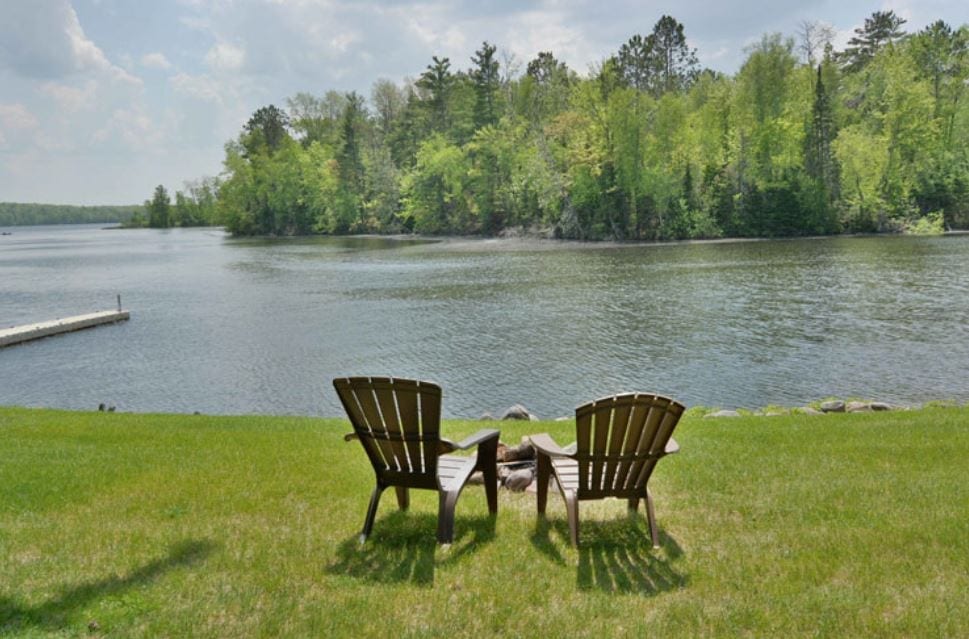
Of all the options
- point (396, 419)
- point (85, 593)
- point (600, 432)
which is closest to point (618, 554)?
point (600, 432)

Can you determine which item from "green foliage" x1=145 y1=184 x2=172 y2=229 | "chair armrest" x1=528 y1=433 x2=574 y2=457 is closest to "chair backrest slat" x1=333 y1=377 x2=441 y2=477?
"chair armrest" x1=528 y1=433 x2=574 y2=457

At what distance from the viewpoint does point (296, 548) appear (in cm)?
488

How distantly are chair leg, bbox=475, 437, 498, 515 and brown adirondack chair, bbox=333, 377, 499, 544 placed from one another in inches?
5.7

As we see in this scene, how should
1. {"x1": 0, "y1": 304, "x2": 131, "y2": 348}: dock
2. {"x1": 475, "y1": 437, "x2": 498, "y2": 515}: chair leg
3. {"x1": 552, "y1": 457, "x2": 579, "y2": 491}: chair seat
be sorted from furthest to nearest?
{"x1": 0, "y1": 304, "x2": 131, "y2": 348}: dock
{"x1": 475, "y1": 437, "x2": 498, "y2": 515}: chair leg
{"x1": 552, "y1": 457, "x2": 579, "y2": 491}: chair seat

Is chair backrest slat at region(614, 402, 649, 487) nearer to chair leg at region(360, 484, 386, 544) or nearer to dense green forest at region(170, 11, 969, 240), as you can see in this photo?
chair leg at region(360, 484, 386, 544)

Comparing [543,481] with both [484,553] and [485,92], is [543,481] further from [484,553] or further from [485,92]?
[485,92]

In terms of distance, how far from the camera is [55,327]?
27203 millimetres

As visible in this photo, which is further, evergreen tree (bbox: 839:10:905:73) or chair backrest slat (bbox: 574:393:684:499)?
evergreen tree (bbox: 839:10:905:73)

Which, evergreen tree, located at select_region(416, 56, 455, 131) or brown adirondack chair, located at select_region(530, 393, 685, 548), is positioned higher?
evergreen tree, located at select_region(416, 56, 455, 131)

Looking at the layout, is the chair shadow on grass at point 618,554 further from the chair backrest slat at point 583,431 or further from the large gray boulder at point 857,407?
the large gray boulder at point 857,407

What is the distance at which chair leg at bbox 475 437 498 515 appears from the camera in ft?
18.1

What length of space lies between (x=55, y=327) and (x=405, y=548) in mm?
28053

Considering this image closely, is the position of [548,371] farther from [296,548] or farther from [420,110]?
[420,110]

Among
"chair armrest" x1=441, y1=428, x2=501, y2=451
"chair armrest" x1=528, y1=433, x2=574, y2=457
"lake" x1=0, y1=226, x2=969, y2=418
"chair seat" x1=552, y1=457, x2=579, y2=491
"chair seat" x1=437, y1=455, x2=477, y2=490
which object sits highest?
"chair armrest" x1=441, y1=428, x2=501, y2=451
